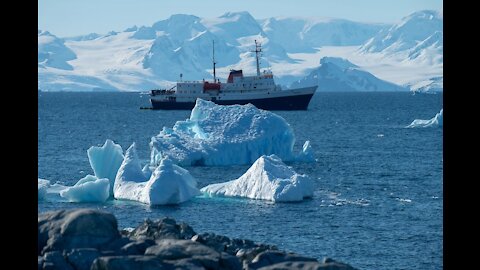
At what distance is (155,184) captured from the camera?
101 ft

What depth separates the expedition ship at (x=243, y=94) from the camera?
9744 centimetres

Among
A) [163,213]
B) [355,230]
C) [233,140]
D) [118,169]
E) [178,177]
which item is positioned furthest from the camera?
[233,140]

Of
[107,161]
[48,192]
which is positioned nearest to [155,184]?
[107,161]

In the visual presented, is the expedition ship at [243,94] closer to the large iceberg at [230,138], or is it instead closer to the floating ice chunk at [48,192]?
the large iceberg at [230,138]

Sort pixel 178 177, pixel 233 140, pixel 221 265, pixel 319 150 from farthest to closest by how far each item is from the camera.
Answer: pixel 319 150, pixel 233 140, pixel 178 177, pixel 221 265

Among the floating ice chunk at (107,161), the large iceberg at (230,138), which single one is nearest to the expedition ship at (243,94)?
the large iceberg at (230,138)

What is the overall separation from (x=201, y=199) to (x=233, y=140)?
1244 centimetres

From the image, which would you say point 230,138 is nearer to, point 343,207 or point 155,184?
point 155,184

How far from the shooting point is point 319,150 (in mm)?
55406

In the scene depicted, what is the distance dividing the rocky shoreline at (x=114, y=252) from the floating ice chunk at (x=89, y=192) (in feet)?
64.0

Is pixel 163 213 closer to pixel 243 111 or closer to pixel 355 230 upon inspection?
pixel 355 230

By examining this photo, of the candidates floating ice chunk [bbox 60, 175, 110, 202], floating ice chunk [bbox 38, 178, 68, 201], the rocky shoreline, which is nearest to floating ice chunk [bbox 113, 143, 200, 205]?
floating ice chunk [bbox 60, 175, 110, 202]

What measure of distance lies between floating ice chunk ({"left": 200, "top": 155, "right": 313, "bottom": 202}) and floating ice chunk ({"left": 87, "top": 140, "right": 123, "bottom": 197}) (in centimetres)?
409
